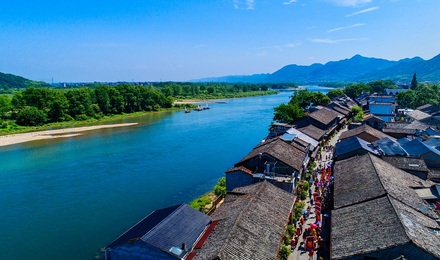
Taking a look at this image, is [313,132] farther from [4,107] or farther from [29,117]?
[4,107]

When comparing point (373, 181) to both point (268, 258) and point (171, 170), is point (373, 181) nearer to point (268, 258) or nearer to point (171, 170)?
point (268, 258)

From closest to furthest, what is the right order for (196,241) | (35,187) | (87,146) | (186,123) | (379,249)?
(379,249)
(196,241)
(35,187)
(87,146)
(186,123)

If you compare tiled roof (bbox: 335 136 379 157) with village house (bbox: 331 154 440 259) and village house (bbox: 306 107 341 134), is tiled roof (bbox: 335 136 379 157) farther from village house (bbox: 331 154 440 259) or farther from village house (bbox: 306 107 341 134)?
village house (bbox: 306 107 341 134)

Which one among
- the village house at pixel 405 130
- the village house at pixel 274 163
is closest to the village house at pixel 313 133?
the village house at pixel 405 130

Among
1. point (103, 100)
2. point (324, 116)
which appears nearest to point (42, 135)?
point (103, 100)

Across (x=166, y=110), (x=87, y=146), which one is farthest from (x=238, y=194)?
(x=166, y=110)

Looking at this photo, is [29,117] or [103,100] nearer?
[29,117]

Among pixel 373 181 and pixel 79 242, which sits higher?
pixel 373 181
